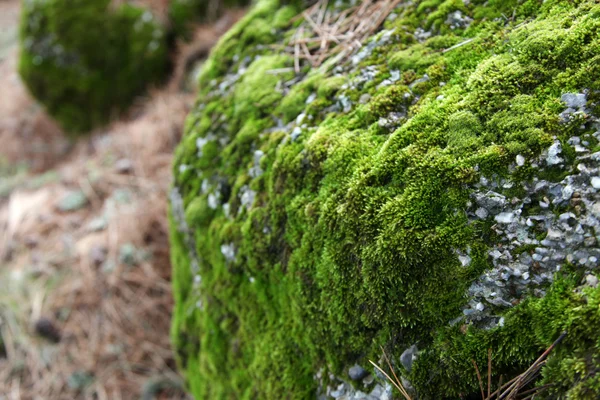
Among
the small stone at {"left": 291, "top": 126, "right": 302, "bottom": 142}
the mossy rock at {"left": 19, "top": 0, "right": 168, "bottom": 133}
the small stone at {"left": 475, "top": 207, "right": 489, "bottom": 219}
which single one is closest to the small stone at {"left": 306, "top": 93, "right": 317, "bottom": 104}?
the small stone at {"left": 291, "top": 126, "right": 302, "bottom": 142}

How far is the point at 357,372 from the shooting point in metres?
1.79

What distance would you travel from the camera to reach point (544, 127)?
4.88ft

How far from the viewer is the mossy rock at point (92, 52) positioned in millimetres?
7258

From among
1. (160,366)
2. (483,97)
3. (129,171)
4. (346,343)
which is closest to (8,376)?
(160,366)

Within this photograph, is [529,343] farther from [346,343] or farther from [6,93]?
[6,93]

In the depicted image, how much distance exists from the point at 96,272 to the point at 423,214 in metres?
3.98

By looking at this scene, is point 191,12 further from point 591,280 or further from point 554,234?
point 591,280

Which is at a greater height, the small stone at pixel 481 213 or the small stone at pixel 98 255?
the small stone at pixel 481 213

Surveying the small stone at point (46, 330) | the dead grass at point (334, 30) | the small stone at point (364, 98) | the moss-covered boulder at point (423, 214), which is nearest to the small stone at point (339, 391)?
the moss-covered boulder at point (423, 214)

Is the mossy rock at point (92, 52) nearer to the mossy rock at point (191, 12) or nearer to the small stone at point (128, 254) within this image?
the mossy rock at point (191, 12)

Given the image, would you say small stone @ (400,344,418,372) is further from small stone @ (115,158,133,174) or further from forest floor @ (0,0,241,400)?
small stone @ (115,158,133,174)

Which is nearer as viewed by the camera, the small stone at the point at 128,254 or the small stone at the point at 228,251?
the small stone at the point at 228,251

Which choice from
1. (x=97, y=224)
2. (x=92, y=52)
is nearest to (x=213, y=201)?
(x=97, y=224)

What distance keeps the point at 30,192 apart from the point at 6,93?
5.04 metres
